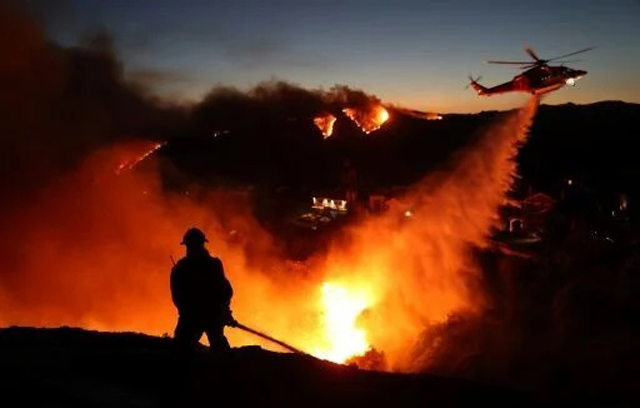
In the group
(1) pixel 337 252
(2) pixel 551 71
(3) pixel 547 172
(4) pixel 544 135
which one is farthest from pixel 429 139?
(2) pixel 551 71

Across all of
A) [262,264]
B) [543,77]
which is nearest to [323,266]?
[262,264]

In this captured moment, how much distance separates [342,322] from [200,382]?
21289 millimetres

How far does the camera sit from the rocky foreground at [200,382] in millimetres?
6320

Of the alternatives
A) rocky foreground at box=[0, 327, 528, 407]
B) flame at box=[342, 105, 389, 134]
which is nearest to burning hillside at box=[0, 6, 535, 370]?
flame at box=[342, 105, 389, 134]

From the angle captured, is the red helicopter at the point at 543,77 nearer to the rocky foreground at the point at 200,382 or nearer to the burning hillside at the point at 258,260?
the burning hillside at the point at 258,260

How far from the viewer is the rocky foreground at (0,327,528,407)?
6320 mm

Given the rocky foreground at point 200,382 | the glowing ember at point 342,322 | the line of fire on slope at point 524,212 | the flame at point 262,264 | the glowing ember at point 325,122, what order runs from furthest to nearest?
the line of fire on slope at point 524,212, the glowing ember at point 342,322, the flame at point 262,264, the glowing ember at point 325,122, the rocky foreground at point 200,382

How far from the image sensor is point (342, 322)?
90.3 feet

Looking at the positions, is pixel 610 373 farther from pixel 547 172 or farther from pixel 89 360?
pixel 547 172

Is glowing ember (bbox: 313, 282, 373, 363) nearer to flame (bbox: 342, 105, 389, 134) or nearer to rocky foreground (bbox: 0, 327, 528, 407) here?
flame (bbox: 342, 105, 389, 134)

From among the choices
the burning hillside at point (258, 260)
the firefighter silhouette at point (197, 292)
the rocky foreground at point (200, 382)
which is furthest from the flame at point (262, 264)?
the firefighter silhouette at point (197, 292)

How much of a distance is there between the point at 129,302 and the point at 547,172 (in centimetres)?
5493

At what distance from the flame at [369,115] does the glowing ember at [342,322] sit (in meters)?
9.91

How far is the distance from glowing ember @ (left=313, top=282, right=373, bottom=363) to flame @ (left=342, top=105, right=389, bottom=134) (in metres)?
Result: 9.91
